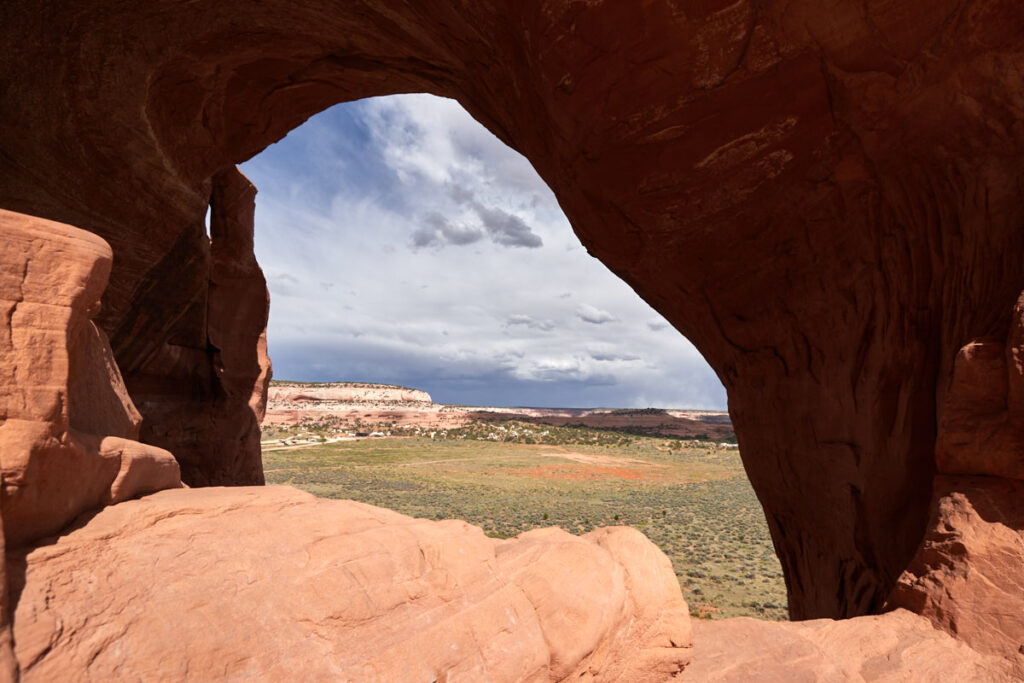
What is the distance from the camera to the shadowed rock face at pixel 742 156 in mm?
4598

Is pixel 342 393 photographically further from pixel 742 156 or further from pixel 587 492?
pixel 742 156

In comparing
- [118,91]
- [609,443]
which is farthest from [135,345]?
[609,443]

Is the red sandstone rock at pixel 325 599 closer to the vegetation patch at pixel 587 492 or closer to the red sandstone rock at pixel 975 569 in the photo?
the red sandstone rock at pixel 975 569

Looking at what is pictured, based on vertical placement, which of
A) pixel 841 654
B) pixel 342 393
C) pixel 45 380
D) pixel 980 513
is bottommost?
pixel 841 654

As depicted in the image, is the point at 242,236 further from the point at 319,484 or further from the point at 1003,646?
the point at 319,484

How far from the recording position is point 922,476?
5.27 meters

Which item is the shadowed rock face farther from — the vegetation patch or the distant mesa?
the distant mesa

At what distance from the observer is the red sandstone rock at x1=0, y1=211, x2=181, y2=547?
231cm

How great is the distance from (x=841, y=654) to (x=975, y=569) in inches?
54.1

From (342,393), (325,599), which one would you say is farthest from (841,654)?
(342,393)

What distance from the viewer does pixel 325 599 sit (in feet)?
8.86

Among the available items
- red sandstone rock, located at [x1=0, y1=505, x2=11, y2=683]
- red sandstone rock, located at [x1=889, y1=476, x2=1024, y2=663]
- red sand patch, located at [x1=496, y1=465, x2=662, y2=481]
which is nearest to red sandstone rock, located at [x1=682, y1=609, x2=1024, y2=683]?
red sandstone rock, located at [x1=889, y1=476, x2=1024, y2=663]

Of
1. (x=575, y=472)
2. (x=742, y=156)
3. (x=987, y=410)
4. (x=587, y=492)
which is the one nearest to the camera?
(x=987, y=410)

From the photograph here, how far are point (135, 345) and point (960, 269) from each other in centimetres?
1526
